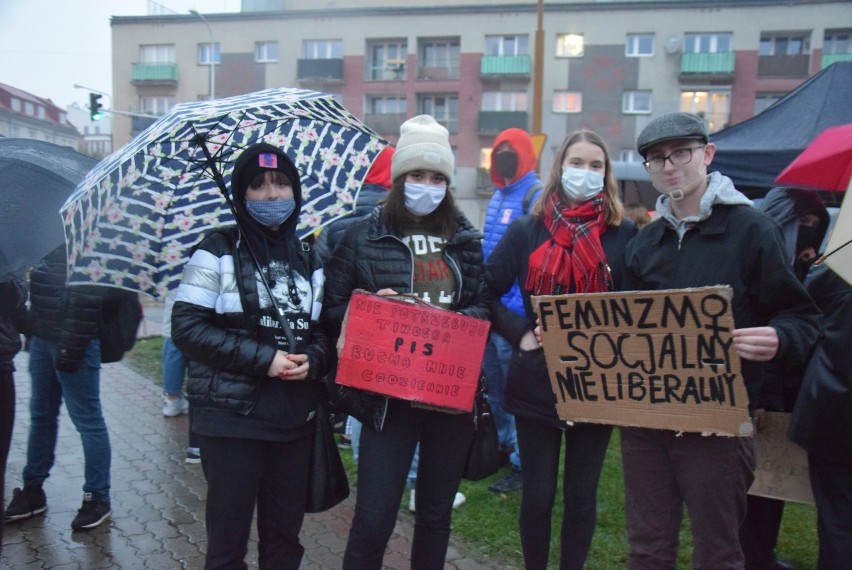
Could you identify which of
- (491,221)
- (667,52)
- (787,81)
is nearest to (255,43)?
(667,52)

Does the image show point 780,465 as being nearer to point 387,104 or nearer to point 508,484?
point 508,484

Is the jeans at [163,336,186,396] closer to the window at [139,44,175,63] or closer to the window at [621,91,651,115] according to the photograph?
the window at [621,91,651,115]

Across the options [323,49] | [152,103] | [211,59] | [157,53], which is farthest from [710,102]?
[152,103]

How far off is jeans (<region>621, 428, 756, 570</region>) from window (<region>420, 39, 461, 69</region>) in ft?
121

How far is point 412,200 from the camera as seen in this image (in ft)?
9.82

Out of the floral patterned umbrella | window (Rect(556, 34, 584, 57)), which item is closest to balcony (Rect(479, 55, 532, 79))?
window (Rect(556, 34, 584, 57))

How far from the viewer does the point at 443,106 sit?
3772cm

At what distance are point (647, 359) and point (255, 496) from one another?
162cm

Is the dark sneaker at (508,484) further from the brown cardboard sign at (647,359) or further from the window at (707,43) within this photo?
the window at (707,43)

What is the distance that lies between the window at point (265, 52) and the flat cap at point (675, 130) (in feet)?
128

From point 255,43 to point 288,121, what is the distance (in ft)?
125

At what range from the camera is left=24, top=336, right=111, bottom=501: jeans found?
4.06 metres

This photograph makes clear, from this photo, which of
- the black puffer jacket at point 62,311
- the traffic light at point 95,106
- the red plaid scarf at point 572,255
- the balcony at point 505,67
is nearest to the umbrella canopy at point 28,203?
the black puffer jacket at point 62,311

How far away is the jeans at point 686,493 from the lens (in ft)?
7.98
